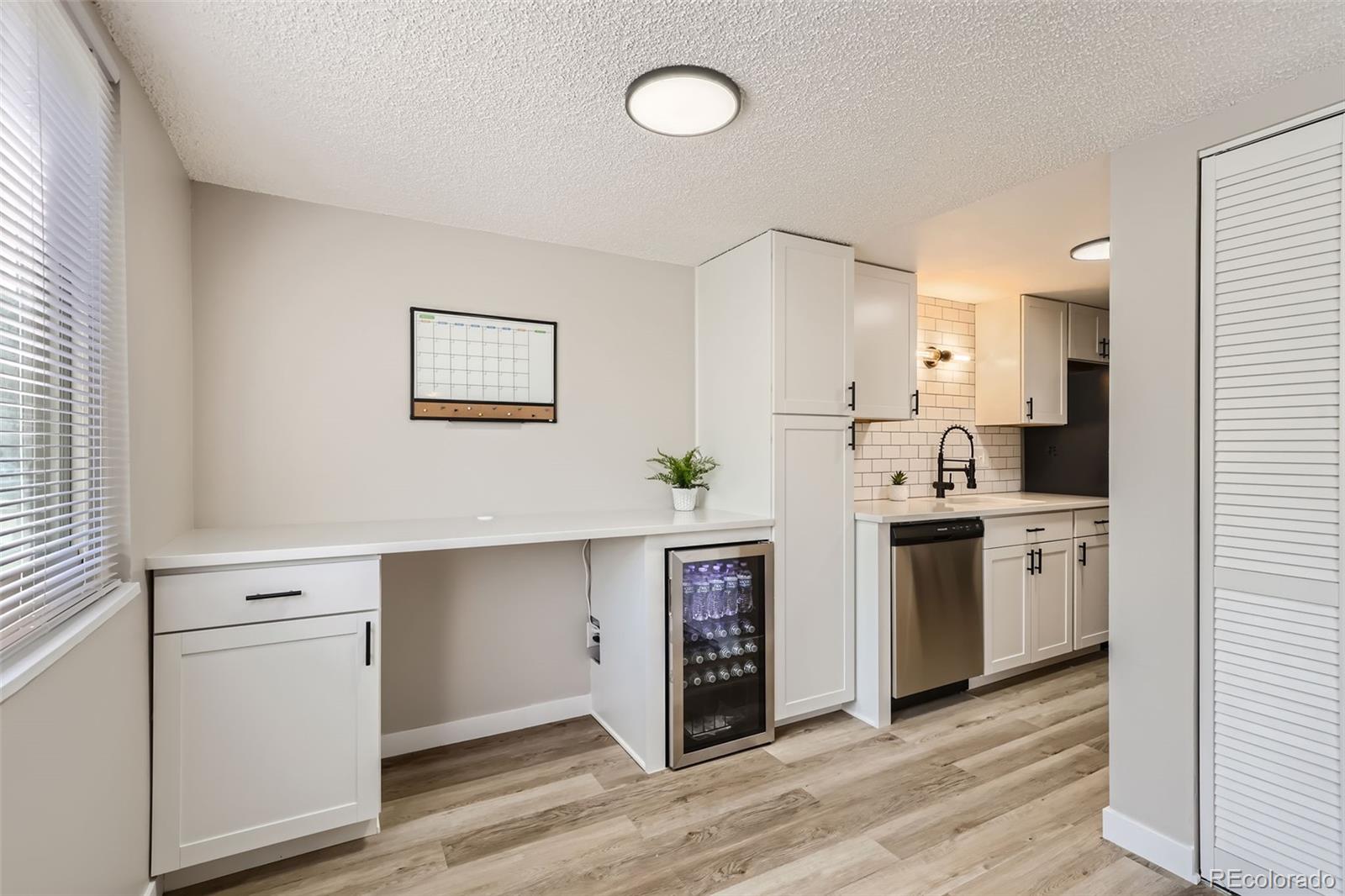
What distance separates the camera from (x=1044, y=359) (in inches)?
165

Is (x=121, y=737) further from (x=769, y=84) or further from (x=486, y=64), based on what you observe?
(x=769, y=84)

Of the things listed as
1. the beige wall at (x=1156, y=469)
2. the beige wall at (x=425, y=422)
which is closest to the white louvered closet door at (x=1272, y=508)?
the beige wall at (x=1156, y=469)

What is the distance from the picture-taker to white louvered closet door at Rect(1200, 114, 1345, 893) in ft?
5.49

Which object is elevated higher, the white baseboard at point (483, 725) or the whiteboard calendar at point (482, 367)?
the whiteboard calendar at point (482, 367)

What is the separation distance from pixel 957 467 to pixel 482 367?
3195 millimetres

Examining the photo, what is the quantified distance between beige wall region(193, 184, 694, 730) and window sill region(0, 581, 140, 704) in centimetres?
104

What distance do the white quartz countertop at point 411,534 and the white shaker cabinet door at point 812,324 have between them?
2.09 feet

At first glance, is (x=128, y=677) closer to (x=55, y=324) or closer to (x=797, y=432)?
(x=55, y=324)

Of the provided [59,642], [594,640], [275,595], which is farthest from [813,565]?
[59,642]

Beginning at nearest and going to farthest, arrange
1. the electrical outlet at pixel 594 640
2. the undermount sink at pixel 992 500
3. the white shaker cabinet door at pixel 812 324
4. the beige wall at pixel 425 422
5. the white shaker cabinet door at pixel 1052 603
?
the beige wall at pixel 425 422, the white shaker cabinet door at pixel 812 324, the electrical outlet at pixel 594 640, the white shaker cabinet door at pixel 1052 603, the undermount sink at pixel 992 500

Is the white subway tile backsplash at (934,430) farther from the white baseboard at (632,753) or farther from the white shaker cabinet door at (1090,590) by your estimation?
the white baseboard at (632,753)

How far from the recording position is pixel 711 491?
336cm

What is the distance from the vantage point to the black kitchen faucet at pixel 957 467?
4.05 m

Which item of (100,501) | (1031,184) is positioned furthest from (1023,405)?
(100,501)
